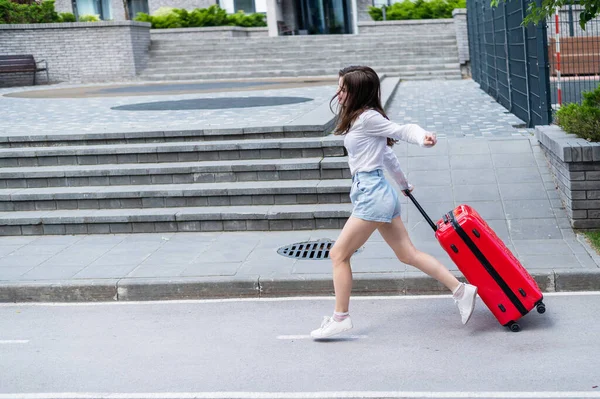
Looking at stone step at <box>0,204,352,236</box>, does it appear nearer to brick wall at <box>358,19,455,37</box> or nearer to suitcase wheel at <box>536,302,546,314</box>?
suitcase wheel at <box>536,302,546,314</box>

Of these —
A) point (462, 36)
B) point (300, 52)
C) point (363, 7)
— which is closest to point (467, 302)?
point (462, 36)

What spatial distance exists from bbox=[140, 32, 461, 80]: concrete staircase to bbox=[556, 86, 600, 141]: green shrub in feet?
52.1

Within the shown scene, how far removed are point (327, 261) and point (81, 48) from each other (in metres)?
22.4

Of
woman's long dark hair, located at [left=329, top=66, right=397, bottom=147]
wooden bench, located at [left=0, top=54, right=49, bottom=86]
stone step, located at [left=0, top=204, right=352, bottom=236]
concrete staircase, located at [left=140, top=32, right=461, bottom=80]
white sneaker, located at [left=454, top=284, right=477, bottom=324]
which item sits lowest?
white sneaker, located at [left=454, top=284, right=477, bottom=324]

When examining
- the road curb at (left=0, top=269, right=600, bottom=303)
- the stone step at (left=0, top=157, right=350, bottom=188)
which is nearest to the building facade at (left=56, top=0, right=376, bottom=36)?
the stone step at (left=0, top=157, right=350, bottom=188)

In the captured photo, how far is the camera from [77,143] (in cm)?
1076

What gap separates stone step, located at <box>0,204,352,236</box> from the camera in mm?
8883

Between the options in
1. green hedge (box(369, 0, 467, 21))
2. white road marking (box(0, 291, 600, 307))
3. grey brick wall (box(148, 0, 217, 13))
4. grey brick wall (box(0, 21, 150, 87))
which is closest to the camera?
white road marking (box(0, 291, 600, 307))

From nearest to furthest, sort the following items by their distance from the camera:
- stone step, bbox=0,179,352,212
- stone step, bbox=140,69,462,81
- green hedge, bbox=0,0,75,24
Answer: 1. stone step, bbox=0,179,352,212
2. stone step, bbox=140,69,462,81
3. green hedge, bbox=0,0,75,24

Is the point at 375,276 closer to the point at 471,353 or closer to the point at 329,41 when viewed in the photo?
the point at 471,353

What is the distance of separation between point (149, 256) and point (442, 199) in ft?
10.3

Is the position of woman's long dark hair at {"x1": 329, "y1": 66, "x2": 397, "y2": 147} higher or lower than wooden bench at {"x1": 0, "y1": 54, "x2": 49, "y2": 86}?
lower

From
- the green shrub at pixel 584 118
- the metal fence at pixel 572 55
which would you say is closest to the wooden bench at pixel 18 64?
the metal fence at pixel 572 55

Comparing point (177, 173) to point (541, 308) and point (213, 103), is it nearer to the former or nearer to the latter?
point (541, 308)
